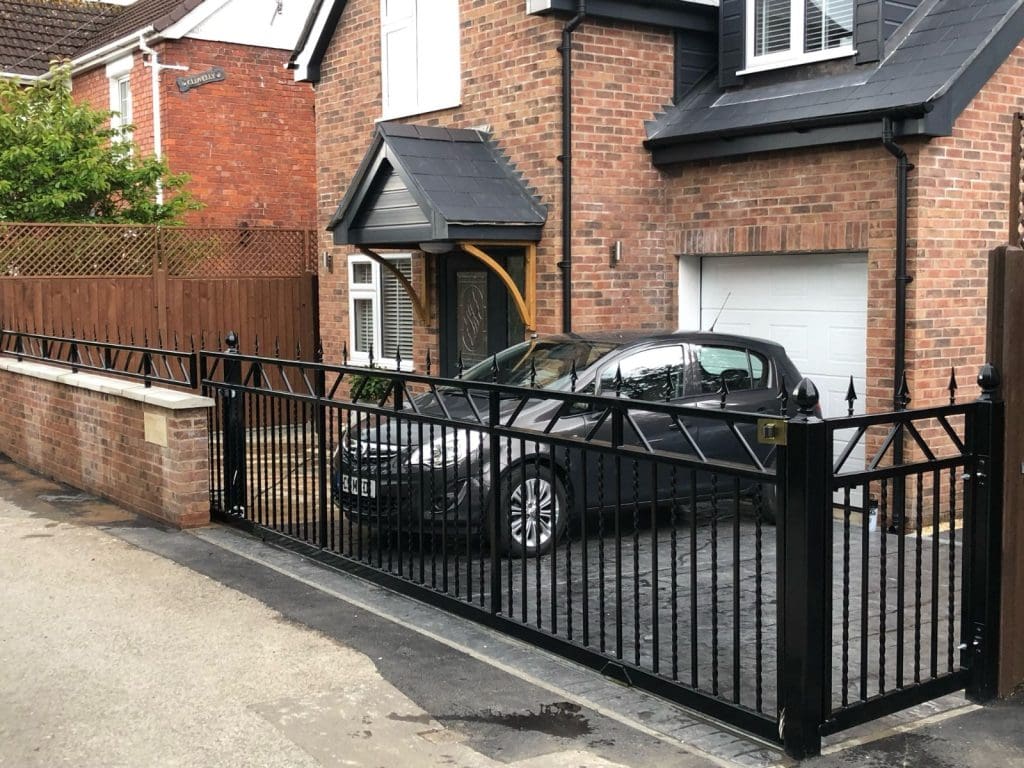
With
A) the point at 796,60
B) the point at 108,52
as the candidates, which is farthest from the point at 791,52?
the point at 108,52

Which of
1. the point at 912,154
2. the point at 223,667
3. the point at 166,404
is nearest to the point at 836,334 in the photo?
the point at 912,154

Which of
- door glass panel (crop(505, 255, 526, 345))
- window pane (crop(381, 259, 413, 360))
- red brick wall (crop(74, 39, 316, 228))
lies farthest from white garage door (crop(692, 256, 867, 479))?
red brick wall (crop(74, 39, 316, 228))

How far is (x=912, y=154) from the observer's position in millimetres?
9719

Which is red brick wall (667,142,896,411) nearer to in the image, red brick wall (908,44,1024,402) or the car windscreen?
red brick wall (908,44,1024,402)

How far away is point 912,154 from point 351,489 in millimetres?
5231

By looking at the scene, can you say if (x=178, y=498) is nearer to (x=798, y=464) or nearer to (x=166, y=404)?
(x=166, y=404)

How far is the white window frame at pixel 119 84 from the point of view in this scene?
1969cm

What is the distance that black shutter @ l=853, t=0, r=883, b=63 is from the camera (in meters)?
10.5

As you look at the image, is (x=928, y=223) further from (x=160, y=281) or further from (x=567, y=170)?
(x=160, y=281)

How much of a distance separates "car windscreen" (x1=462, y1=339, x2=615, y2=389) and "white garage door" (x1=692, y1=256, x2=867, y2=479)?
237 centimetres

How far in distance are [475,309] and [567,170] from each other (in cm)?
230

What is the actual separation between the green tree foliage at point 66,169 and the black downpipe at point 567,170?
749 cm

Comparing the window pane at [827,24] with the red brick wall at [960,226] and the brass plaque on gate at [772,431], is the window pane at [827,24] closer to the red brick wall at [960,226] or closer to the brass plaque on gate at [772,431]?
the red brick wall at [960,226]

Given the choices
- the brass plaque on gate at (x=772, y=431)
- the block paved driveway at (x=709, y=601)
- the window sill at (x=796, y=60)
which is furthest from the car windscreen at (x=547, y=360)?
the brass plaque on gate at (x=772, y=431)
